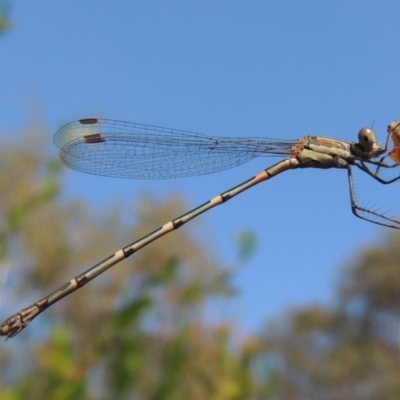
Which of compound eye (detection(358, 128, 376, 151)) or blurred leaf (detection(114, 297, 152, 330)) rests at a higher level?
blurred leaf (detection(114, 297, 152, 330))

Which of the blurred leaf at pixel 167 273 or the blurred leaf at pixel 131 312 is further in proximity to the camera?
the blurred leaf at pixel 167 273

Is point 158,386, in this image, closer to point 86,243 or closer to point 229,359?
point 229,359

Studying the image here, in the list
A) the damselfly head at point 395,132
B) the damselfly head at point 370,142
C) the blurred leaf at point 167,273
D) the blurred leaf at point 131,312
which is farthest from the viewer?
the blurred leaf at point 167,273

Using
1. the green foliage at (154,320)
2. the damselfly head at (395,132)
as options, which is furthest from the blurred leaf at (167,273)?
the damselfly head at (395,132)

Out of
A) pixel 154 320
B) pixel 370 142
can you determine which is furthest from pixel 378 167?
pixel 154 320

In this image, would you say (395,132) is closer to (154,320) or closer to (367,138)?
(367,138)

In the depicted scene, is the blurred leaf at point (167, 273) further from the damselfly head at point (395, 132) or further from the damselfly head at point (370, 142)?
the damselfly head at point (395, 132)

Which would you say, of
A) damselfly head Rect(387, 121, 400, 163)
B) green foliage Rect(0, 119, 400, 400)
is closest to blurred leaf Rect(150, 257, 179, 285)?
green foliage Rect(0, 119, 400, 400)

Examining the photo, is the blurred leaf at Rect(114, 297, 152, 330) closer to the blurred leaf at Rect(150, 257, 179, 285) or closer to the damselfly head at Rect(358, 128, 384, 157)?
the blurred leaf at Rect(150, 257, 179, 285)
